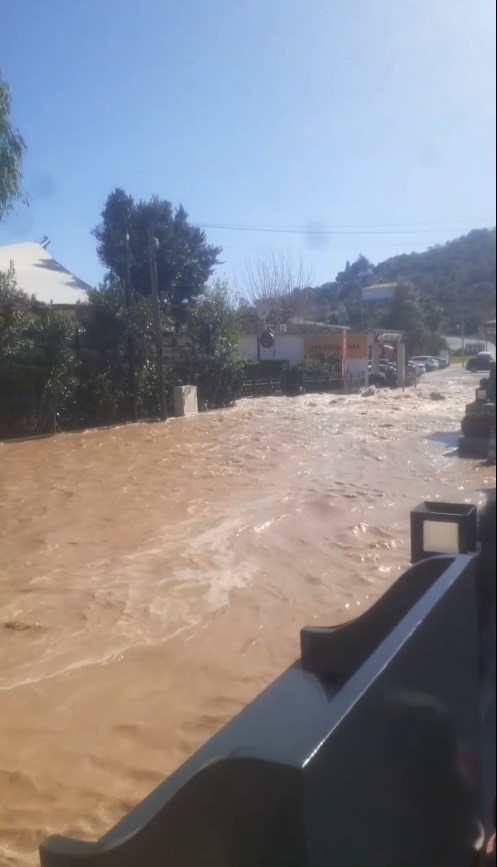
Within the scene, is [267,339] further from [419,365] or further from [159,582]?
[159,582]

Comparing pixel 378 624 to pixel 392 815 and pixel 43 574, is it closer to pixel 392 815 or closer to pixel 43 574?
pixel 392 815

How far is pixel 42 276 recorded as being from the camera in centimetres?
2462

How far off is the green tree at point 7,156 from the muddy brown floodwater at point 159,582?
5373mm

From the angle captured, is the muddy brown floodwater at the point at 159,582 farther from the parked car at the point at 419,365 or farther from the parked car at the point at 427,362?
the parked car at the point at 419,365

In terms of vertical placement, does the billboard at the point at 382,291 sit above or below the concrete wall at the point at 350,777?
above

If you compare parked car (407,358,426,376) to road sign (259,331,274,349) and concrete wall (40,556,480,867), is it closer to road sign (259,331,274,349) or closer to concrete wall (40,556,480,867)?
road sign (259,331,274,349)

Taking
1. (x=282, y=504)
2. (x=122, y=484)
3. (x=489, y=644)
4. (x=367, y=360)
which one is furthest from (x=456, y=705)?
(x=367, y=360)

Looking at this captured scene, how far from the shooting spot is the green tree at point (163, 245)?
3057 centimetres

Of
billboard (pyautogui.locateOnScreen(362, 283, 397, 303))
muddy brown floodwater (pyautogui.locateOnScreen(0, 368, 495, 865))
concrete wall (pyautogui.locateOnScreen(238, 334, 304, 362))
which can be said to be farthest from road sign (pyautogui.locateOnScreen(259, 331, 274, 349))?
billboard (pyautogui.locateOnScreen(362, 283, 397, 303))

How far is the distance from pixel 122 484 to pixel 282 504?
2756 mm

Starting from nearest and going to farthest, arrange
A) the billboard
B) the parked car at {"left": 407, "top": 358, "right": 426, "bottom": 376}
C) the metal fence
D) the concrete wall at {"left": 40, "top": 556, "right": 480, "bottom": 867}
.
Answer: the concrete wall at {"left": 40, "top": 556, "right": 480, "bottom": 867} → the billboard → the parked car at {"left": 407, "top": 358, "right": 426, "bottom": 376} → the metal fence

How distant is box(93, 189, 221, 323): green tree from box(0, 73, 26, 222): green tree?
12.3 meters

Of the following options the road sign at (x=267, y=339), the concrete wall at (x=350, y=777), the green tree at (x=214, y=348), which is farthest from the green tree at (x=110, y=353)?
the concrete wall at (x=350, y=777)

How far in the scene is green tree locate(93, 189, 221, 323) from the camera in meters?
30.6
